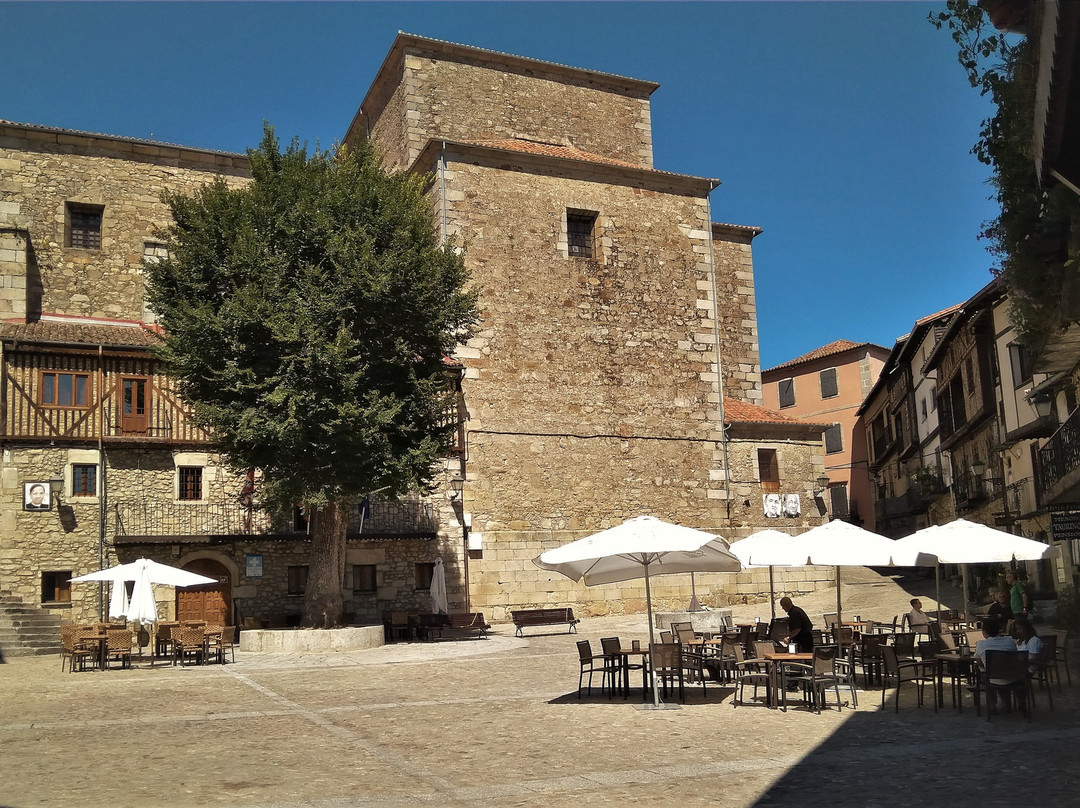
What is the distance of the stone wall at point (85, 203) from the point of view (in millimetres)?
26984

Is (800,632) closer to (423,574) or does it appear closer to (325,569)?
(325,569)

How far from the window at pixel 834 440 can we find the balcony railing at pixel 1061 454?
99.5 feet

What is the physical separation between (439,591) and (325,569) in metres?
3.52

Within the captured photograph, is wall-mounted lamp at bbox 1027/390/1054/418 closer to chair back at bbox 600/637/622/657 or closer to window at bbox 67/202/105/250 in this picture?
chair back at bbox 600/637/622/657

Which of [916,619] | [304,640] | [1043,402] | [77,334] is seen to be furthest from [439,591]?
[1043,402]

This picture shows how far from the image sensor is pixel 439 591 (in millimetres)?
23312

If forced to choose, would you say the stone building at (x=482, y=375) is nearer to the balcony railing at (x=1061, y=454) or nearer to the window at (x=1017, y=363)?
the window at (x=1017, y=363)

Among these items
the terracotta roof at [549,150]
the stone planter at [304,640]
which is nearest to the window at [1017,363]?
the terracotta roof at [549,150]

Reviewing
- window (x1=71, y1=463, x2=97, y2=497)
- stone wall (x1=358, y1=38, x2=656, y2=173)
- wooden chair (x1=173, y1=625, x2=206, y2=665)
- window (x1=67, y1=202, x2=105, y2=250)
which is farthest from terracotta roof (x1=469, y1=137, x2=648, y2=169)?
wooden chair (x1=173, y1=625, x2=206, y2=665)

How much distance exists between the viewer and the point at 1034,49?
8.84 m

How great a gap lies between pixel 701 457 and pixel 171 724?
65.4 ft

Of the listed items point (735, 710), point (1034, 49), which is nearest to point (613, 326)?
point (735, 710)

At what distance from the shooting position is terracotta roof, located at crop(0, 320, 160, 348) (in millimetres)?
23359

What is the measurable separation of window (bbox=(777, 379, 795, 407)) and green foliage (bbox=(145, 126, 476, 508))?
32121mm
